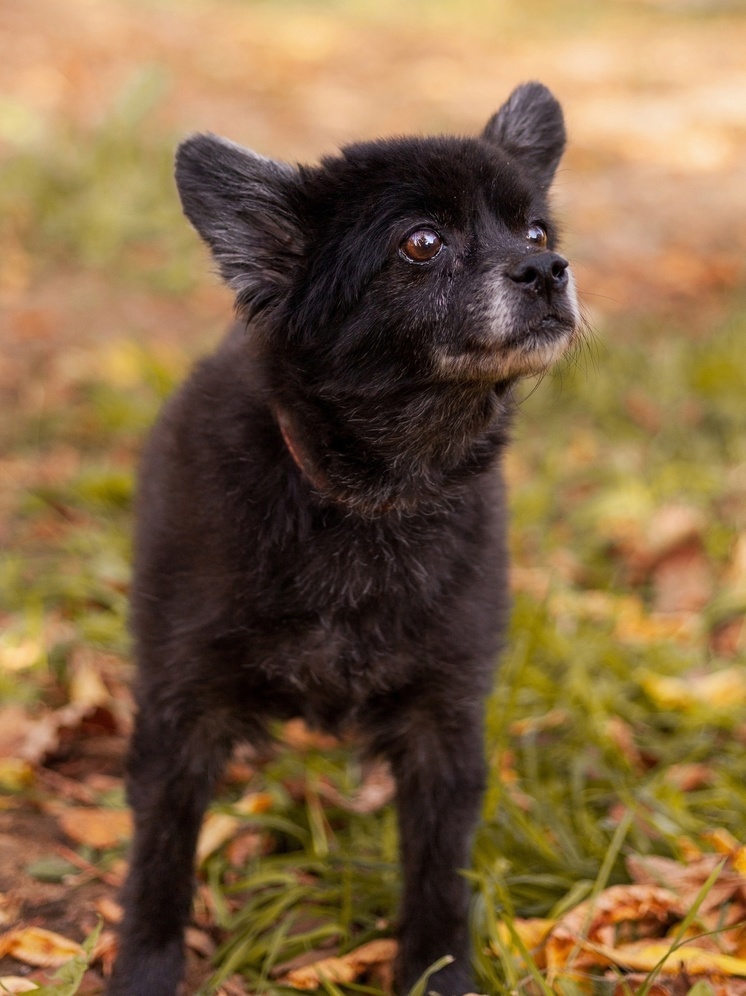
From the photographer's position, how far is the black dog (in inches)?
94.9

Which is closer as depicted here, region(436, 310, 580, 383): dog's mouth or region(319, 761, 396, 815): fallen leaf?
region(436, 310, 580, 383): dog's mouth

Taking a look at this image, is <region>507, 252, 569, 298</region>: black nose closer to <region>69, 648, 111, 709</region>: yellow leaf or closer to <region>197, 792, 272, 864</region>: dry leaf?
<region>197, 792, 272, 864</region>: dry leaf

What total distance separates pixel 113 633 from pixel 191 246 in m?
3.60

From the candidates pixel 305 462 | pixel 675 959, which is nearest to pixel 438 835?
pixel 675 959

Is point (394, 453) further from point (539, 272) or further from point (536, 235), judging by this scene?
point (536, 235)

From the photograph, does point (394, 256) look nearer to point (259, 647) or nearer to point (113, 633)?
point (259, 647)

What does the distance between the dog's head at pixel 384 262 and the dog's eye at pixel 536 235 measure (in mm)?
111

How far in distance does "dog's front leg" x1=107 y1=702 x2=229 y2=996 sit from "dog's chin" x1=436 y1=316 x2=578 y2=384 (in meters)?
0.99

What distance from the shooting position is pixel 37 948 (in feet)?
8.02

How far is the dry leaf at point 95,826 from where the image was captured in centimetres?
288

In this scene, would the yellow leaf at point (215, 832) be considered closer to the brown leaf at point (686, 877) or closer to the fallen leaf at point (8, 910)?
the fallen leaf at point (8, 910)

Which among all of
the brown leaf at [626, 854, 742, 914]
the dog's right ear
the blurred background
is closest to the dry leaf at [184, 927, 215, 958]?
the blurred background

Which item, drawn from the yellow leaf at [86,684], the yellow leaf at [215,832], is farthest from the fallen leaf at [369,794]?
the yellow leaf at [86,684]

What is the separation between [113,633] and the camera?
11.9ft
